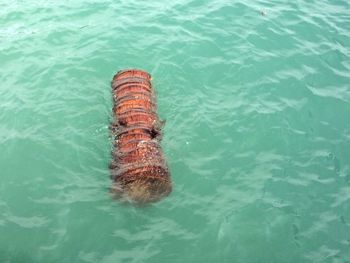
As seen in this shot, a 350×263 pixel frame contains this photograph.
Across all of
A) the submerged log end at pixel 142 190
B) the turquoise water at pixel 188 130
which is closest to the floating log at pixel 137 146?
the submerged log end at pixel 142 190

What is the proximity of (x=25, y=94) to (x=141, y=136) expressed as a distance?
4332 millimetres

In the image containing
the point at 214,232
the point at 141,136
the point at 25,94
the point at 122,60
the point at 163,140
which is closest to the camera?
the point at 214,232

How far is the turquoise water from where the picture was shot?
29.3ft

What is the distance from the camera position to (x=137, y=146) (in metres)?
9.50

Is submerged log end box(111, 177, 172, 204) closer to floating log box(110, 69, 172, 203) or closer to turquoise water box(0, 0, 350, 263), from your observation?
floating log box(110, 69, 172, 203)

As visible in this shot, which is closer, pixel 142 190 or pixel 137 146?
pixel 142 190

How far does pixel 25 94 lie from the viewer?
39.6 ft

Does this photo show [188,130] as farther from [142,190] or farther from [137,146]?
[142,190]

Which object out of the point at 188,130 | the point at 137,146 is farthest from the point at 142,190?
the point at 188,130

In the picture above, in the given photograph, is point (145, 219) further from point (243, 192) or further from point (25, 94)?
point (25, 94)

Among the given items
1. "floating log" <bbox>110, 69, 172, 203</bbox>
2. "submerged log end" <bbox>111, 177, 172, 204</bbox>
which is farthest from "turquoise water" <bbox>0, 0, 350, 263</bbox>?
"floating log" <bbox>110, 69, 172, 203</bbox>

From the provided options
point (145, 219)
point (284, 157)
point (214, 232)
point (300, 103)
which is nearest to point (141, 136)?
point (145, 219)

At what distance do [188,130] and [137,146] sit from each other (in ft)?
7.40

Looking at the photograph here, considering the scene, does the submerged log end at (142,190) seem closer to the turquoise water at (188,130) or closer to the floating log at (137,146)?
the floating log at (137,146)
